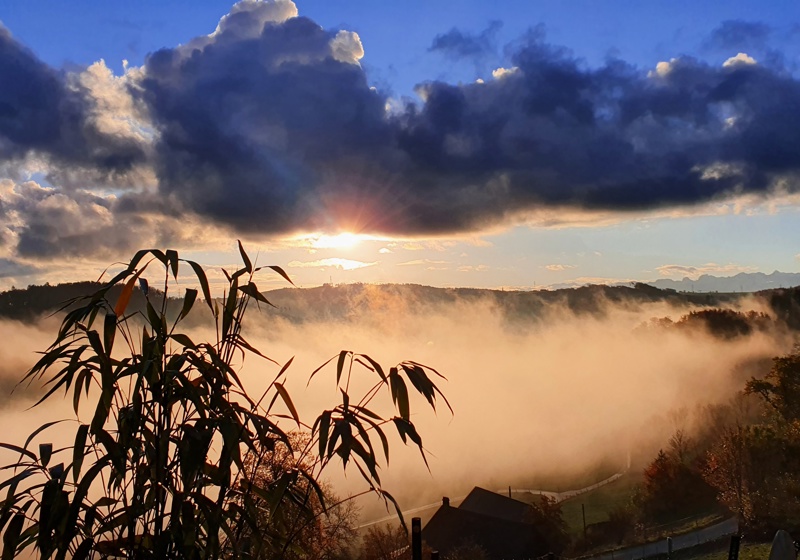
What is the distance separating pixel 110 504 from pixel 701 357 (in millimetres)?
121785

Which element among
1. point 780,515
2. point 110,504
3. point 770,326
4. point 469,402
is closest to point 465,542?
point 780,515

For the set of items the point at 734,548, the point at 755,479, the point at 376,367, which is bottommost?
the point at 755,479

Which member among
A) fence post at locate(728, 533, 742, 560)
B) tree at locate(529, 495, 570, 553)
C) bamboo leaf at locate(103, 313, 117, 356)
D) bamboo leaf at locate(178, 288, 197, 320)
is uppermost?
bamboo leaf at locate(178, 288, 197, 320)

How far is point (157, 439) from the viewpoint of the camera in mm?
3693

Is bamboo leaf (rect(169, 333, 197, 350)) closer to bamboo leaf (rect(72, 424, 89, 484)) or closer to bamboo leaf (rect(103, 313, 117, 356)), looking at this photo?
bamboo leaf (rect(103, 313, 117, 356))

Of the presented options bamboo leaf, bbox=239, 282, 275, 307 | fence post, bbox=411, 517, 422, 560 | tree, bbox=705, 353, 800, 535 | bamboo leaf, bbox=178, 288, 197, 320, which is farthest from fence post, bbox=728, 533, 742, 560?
tree, bbox=705, 353, 800, 535

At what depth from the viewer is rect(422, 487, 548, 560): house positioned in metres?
49.3

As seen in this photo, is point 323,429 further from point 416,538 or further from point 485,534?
point 485,534

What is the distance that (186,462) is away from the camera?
138 inches

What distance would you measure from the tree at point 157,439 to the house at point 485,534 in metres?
47.9

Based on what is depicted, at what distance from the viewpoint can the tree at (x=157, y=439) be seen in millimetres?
3627

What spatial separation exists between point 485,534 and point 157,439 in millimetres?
50625

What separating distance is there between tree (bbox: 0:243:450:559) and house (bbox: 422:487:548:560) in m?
47.9

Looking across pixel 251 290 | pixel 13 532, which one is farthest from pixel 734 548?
pixel 13 532
